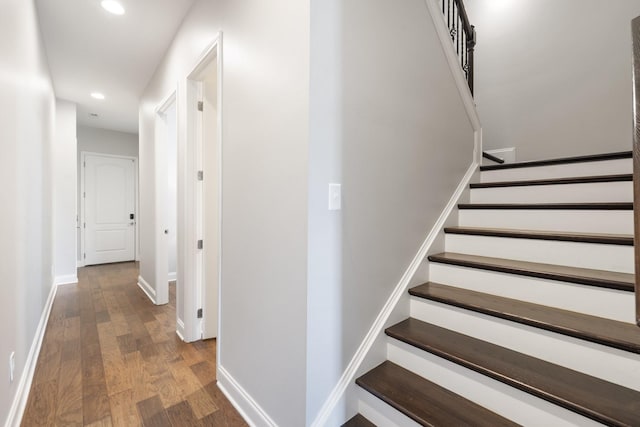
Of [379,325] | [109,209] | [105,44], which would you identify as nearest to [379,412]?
[379,325]

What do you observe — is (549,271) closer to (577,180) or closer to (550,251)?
(550,251)

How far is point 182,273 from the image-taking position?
2477 mm

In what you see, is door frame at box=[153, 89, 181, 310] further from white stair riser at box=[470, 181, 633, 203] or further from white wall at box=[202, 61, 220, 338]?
white stair riser at box=[470, 181, 633, 203]

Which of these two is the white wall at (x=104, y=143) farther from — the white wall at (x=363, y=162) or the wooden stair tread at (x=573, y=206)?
the wooden stair tread at (x=573, y=206)

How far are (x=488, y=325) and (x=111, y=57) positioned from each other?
429 centimetres

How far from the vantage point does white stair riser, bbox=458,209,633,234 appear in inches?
59.7

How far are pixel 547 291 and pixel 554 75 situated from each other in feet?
8.89

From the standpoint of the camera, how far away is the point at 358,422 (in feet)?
4.37

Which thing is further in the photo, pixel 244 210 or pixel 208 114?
pixel 208 114

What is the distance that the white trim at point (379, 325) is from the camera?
1.26m

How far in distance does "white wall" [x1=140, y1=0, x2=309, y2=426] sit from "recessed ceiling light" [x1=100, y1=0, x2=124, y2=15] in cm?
94

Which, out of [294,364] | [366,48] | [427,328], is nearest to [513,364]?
[427,328]

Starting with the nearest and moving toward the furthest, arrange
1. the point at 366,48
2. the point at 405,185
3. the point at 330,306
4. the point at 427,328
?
the point at 330,306
the point at 366,48
the point at 427,328
the point at 405,185

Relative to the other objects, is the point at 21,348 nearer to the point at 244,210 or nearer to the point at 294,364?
the point at 244,210
